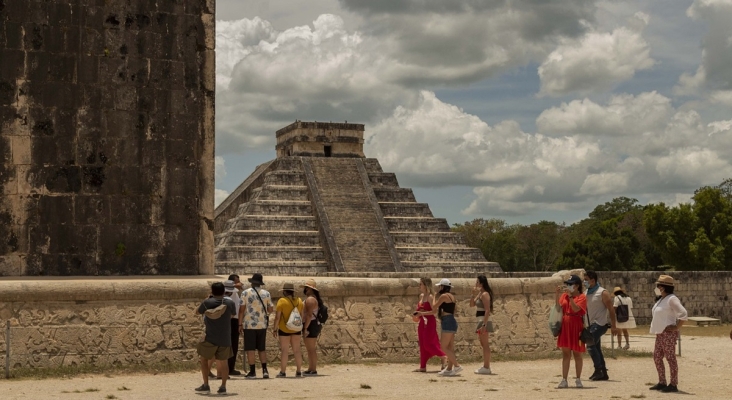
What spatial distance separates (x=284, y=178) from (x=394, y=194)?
501 centimetres

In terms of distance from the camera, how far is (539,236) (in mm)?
75438

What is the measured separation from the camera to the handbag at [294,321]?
1232 centimetres

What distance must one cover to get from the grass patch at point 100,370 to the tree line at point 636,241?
107 feet

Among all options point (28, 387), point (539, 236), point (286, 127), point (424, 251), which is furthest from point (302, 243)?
point (539, 236)

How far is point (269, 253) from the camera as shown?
39750mm

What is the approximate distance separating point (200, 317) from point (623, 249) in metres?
42.0

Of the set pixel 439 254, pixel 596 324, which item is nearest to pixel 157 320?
pixel 596 324

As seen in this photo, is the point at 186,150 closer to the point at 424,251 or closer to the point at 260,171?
the point at 424,251

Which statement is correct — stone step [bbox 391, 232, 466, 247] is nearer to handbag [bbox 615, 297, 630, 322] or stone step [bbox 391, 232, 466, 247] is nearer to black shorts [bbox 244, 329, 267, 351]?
handbag [bbox 615, 297, 630, 322]

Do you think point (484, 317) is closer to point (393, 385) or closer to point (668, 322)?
point (393, 385)

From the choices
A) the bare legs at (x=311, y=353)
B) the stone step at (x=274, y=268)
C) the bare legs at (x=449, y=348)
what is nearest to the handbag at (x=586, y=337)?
the bare legs at (x=449, y=348)

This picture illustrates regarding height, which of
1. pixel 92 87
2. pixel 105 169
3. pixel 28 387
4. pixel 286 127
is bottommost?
pixel 28 387

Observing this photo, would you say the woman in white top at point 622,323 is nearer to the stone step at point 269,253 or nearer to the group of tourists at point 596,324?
the group of tourists at point 596,324

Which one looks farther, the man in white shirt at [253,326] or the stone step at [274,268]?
the stone step at [274,268]
